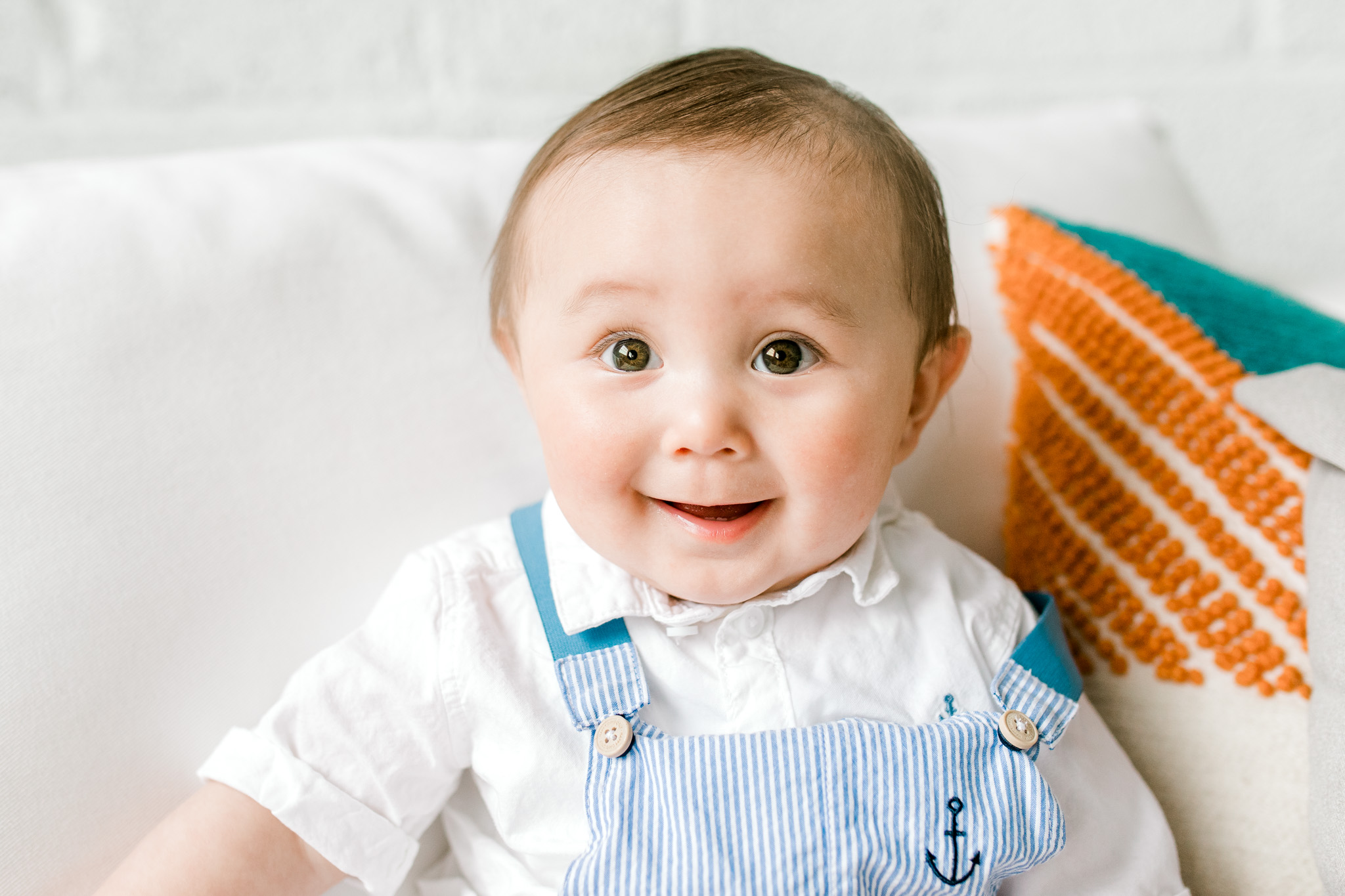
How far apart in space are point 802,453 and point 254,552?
13.5 inches

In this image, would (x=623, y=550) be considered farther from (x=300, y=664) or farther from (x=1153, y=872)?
(x=1153, y=872)

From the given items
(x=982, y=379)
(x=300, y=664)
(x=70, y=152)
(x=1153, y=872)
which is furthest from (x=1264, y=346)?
(x=70, y=152)

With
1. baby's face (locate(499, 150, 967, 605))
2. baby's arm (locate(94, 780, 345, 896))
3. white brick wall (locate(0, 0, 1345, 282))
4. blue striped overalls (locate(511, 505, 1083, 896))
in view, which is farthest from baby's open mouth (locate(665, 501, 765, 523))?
white brick wall (locate(0, 0, 1345, 282))

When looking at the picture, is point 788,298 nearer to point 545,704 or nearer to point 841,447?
point 841,447

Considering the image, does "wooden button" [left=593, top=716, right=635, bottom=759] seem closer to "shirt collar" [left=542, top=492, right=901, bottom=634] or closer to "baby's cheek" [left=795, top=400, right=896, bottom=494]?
"shirt collar" [left=542, top=492, right=901, bottom=634]

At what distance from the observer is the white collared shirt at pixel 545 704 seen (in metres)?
0.54

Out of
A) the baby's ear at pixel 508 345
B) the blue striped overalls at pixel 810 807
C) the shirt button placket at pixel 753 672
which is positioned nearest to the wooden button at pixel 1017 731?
the blue striped overalls at pixel 810 807

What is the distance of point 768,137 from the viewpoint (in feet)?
1.72

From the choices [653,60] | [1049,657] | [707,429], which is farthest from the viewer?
[653,60]

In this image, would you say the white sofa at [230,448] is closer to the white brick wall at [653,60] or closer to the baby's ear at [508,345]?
the baby's ear at [508,345]

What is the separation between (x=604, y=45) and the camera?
997 mm

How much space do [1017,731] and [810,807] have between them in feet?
0.43

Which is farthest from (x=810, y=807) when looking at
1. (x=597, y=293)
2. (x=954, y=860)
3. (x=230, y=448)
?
(x=230, y=448)

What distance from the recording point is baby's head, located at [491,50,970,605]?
500mm
